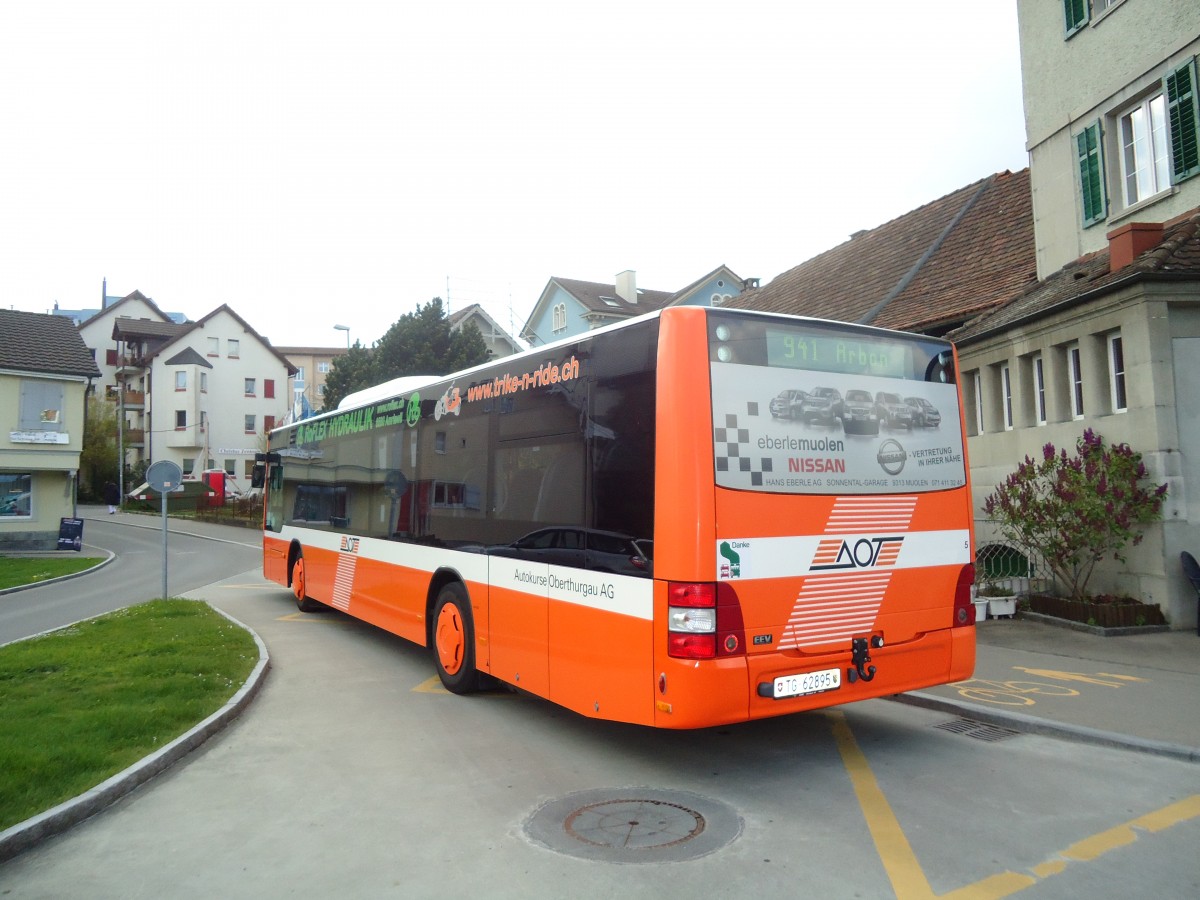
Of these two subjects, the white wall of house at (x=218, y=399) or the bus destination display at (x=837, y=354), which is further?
the white wall of house at (x=218, y=399)

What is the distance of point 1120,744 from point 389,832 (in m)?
5.07

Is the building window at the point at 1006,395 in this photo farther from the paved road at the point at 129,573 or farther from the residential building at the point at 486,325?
the residential building at the point at 486,325

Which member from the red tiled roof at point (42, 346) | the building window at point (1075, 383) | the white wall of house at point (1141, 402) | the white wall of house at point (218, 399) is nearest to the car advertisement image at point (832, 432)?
the white wall of house at point (1141, 402)

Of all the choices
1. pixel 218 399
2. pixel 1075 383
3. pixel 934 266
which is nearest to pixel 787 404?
pixel 1075 383

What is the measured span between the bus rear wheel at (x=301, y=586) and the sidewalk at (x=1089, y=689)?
32.3 feet

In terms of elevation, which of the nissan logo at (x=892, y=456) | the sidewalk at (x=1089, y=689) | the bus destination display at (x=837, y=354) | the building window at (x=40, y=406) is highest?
the building window at (x=40, y=406)

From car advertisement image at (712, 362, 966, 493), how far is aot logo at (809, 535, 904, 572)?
1.17 ft

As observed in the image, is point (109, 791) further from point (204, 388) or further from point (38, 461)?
point (204, 388)

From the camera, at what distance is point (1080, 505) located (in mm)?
10617

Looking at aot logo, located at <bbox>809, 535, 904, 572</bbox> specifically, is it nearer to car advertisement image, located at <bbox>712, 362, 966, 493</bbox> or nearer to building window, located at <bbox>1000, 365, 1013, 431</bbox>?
car advertisement image, located at <bbox>712, 362, 966, 493</bbox>

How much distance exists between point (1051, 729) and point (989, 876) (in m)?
2.96

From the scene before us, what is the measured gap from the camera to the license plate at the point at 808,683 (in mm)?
5539

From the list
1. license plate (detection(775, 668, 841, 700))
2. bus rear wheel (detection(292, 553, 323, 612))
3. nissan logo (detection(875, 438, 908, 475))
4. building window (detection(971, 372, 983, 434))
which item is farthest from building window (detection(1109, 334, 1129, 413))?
bus rear wheel (detection(292, 553, 323, 612))

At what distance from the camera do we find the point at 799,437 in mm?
5844
